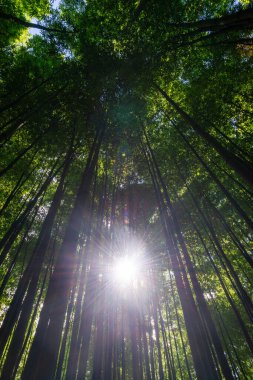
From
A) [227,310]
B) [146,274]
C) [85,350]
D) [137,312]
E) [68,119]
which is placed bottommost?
[85,350]

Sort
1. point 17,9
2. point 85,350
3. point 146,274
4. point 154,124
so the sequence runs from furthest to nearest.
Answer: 1. point 146,274
2. point 154,124
3. point 17,9
4. point 85,350

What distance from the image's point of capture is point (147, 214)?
9.70 m

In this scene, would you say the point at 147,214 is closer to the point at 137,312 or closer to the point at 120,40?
the point at 137,312

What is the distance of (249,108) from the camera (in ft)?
22.9

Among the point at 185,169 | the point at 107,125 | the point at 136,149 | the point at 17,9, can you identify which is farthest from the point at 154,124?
the point at 17,9

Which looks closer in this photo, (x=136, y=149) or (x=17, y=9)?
(x=17, y=9)

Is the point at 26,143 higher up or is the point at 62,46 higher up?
the point at 62,46

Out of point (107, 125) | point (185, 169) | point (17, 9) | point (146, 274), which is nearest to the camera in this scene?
point (17, 9)

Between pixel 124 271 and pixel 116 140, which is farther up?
pixel 116 140

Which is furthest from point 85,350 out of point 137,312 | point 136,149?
point 136,149

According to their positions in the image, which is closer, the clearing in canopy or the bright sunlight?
the clearing in canopy

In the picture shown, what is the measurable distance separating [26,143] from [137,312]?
6.08m

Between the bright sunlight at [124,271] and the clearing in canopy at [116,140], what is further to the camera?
the bright sunlight at [124,271]

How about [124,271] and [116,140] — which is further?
[124,271]
